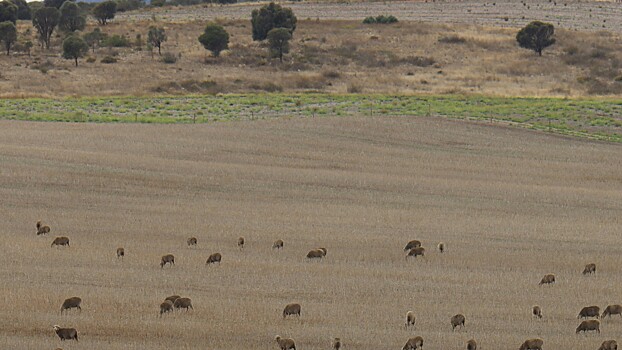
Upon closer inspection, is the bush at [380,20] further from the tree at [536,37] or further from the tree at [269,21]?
the tree at [536,37]

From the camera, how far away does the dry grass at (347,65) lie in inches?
3314

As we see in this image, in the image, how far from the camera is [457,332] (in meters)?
20.5

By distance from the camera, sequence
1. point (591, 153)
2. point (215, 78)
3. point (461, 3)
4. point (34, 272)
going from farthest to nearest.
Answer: point (461, 3) < point (215, 78) < point (591, 153) < point (34, 272)

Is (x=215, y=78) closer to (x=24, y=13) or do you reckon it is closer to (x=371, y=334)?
(x=24, y=13)

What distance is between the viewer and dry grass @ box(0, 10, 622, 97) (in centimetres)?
8419

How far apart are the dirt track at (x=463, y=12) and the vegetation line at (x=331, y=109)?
52348 millimetres

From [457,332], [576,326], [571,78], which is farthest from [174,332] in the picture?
[571,78]

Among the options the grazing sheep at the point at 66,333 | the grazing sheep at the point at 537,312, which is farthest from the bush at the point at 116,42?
the grazing sheep at the point at 66,333

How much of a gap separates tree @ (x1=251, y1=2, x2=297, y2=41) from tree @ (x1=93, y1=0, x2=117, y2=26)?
20.6 metres

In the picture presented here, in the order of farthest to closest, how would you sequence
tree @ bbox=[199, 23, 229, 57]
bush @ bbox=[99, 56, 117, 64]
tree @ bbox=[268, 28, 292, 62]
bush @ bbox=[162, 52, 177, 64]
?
tree @ bbox=[268, 28, 292, 62] → tree @ bbox=[199, 23, 229, 57] → bush @ bbox=[162, 52, 177, 64] → bush @ bbox=[99, 56, 117, 64]

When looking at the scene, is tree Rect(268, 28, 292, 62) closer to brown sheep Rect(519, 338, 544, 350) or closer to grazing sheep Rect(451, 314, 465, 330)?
grazing sheep Rect(451, 314, 465, 330)

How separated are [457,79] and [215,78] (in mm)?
18904

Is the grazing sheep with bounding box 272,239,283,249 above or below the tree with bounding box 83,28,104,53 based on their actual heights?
above

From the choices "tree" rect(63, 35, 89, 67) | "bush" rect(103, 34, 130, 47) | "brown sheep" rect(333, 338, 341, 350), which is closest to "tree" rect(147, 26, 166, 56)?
"bush" rect(103, 34, 130, 47)
